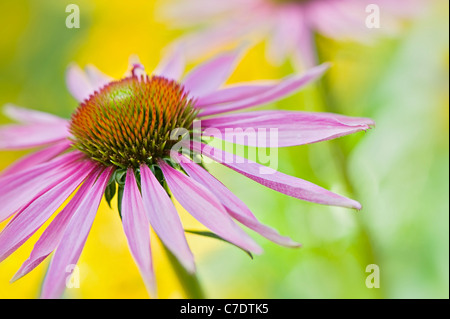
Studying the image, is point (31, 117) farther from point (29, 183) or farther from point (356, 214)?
point (356, 214)

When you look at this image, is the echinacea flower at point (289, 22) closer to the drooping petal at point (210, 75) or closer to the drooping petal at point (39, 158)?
the drooping petal at point (210, 75)

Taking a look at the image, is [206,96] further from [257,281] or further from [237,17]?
[257,281]

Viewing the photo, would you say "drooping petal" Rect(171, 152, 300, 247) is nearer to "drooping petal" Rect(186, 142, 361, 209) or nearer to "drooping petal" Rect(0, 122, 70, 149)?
"drooping petal" Rect(186, 142, 361, 209)

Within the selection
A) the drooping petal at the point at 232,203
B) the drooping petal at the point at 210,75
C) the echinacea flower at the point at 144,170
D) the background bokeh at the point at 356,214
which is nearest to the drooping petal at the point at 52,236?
the echinacea flower at the point at 144,170

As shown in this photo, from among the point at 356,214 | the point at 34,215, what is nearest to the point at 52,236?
the point at 34,215

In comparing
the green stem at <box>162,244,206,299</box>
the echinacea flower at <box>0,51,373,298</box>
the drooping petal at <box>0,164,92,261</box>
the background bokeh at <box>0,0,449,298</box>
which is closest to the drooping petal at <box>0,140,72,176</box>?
the echinacea flower at <box>0,51,373,298</box>

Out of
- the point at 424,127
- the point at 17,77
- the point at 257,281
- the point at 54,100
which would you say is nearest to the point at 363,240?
the point at 257,281

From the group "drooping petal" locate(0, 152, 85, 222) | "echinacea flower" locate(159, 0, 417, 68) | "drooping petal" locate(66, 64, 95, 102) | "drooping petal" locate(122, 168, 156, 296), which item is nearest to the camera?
"drooping petal" locate(122, 168, 156, 296)
